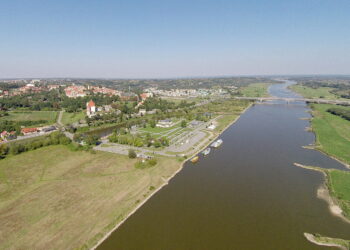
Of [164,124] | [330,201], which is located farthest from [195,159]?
[164,124]

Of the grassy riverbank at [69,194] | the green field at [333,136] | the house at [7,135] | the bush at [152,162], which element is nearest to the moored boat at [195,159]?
the grassy riverbank at [69,194]

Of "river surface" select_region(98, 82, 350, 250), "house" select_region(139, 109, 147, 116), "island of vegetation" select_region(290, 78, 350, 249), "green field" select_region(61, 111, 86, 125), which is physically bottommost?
"river surface" select_region(98, 82, 350, 250)

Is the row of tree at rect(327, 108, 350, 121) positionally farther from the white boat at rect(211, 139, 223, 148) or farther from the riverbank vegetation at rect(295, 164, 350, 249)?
the white boat at rect(211, 139, 223, 148)

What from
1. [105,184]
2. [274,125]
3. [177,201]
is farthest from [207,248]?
[274,125]

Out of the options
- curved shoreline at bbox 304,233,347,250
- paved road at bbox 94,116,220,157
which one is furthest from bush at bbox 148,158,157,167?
curved shoreline at bbox 304,233,347,250

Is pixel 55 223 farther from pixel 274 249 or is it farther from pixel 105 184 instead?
pixel 274 249

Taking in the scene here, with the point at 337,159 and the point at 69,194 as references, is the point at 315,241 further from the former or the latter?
the point at 69,194
